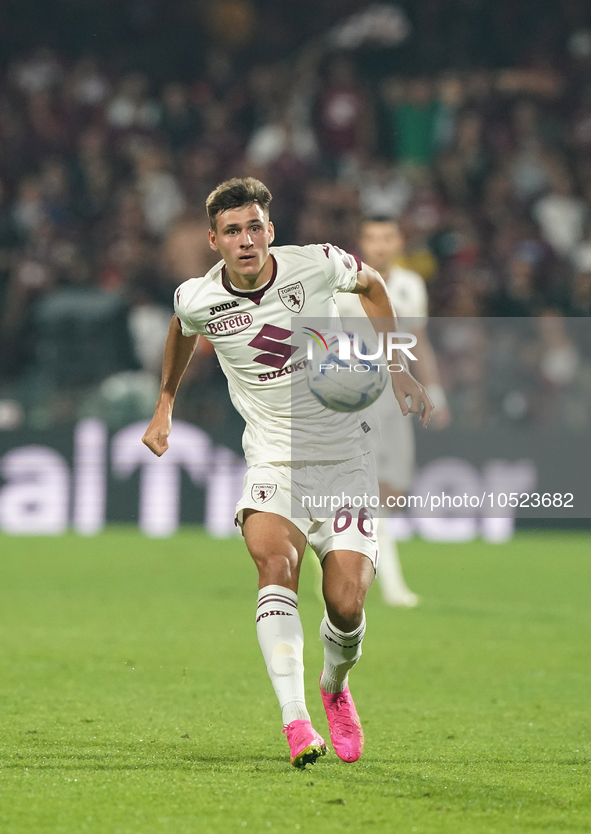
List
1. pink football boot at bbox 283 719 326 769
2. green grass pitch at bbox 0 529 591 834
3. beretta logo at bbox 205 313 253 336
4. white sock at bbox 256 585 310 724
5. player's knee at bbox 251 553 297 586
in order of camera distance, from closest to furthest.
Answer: green grass pitch at bbox 0 529 591 834 → pink football boot at bbox 283 719 326 769 → white sock at bbox 256 585 310 724 → player's knee at bbox 251 553 297 586 → beretta logo at bbox 205 313 253 336

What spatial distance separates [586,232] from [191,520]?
17.7ft

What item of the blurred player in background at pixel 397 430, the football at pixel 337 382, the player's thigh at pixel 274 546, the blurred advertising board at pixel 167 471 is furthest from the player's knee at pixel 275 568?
the blurred advertising board at pixel 167 471

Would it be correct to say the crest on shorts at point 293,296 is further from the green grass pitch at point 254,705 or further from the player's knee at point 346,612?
the green grass pitch at point 254,705

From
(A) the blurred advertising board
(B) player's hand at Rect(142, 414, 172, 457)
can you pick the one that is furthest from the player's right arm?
(A) the blurred advertising board

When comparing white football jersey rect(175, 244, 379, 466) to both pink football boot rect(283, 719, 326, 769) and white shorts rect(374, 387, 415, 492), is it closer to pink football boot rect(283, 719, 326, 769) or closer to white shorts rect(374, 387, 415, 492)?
pink football boot rect(283, 719, 326, 769)

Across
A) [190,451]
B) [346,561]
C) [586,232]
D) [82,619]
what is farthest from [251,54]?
[346,561]

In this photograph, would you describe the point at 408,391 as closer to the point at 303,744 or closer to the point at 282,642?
the point at 282,642

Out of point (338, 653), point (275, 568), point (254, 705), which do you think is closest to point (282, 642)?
point (275, 568)

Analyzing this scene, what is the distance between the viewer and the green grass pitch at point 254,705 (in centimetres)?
365

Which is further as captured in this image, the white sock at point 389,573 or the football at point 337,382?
the white sock at point 389,573

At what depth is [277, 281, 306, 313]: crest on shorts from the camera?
185 inches

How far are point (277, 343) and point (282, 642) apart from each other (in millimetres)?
1046

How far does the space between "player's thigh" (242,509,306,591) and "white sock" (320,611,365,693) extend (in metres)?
0.27

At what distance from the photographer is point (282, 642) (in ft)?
14.3
